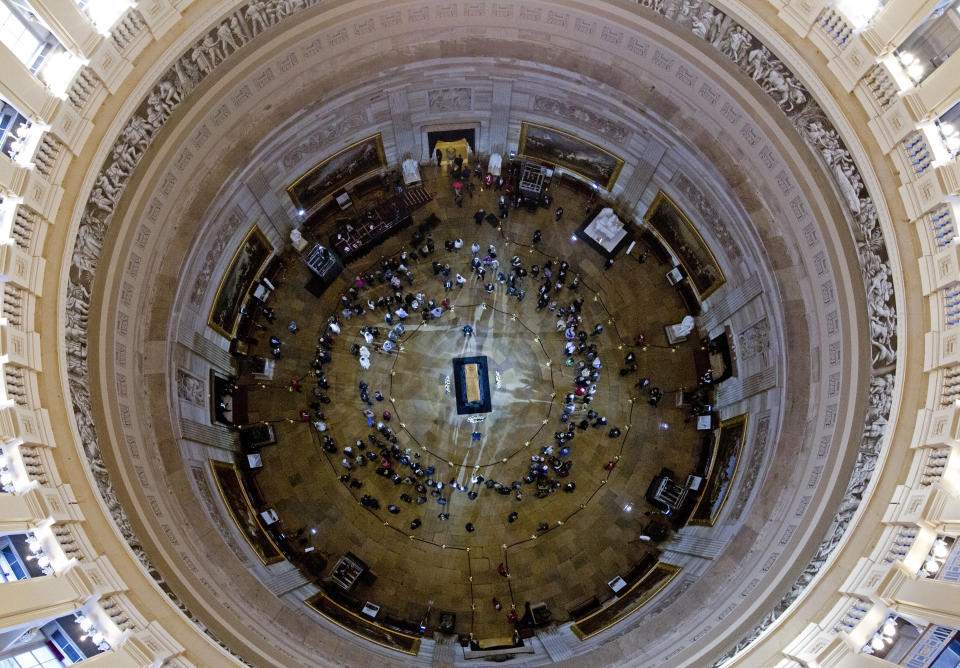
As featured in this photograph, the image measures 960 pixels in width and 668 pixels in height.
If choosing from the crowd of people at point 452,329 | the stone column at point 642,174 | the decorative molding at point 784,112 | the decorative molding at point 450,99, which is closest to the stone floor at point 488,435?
the crowd of people at point 452,329

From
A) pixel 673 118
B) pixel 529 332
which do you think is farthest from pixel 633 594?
pixel 673 118

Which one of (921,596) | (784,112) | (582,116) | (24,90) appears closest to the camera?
(921,596)

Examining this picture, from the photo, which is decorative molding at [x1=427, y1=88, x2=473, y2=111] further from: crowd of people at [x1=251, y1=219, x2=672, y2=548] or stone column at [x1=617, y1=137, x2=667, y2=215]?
stone column at [x1=617, y1=137, x2=667, y2=215]

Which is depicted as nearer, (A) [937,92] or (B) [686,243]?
(A) [937,92]

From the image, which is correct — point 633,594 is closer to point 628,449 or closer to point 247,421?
point 628,449

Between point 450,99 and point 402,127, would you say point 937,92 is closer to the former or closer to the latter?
point 450,99

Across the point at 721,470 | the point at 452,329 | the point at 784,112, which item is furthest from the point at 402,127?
the point at 721,470
